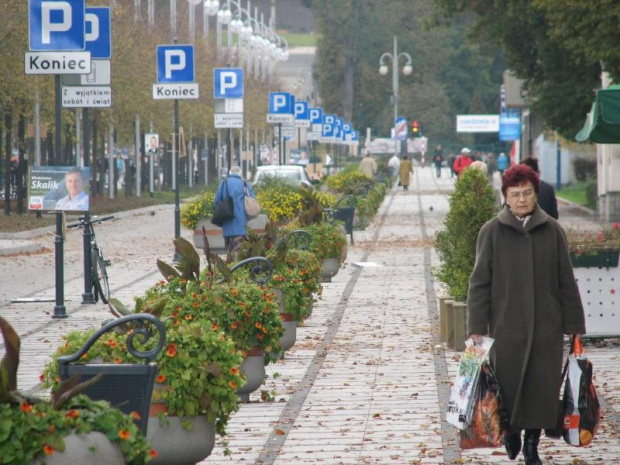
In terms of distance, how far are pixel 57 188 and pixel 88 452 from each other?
1152 centimetres

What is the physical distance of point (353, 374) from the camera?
1189 cm

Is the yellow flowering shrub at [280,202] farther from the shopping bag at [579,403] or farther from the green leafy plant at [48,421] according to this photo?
the green leafy plant at [48,421]

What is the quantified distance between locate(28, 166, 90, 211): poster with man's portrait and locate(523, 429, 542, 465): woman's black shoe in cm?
942

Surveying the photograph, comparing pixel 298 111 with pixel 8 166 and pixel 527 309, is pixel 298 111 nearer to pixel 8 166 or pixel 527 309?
pixel 8 166

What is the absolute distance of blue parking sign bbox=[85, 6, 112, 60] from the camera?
19.0m

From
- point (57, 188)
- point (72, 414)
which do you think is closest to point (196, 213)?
point (57, 188)

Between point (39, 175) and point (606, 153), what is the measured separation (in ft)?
80.9

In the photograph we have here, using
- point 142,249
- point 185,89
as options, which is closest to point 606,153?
point 142,249

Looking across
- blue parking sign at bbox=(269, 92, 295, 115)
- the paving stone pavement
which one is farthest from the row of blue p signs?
the paving stone pavement

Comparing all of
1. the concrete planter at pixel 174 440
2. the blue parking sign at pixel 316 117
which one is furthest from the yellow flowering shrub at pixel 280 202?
the blue parking sign at pixel 316 117

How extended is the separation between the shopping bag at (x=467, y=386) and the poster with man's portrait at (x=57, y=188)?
30.9 feet

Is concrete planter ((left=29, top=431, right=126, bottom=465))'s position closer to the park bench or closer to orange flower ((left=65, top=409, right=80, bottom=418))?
orange flower ((left=65, top=409, right=80, bottom=418))

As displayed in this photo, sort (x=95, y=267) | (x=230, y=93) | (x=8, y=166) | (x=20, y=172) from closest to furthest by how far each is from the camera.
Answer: (x=95, y=267) → (x=230, y=93) → (x=8, y=166) → (x=20, y=172)

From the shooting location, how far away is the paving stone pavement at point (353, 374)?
8625 millimetres
